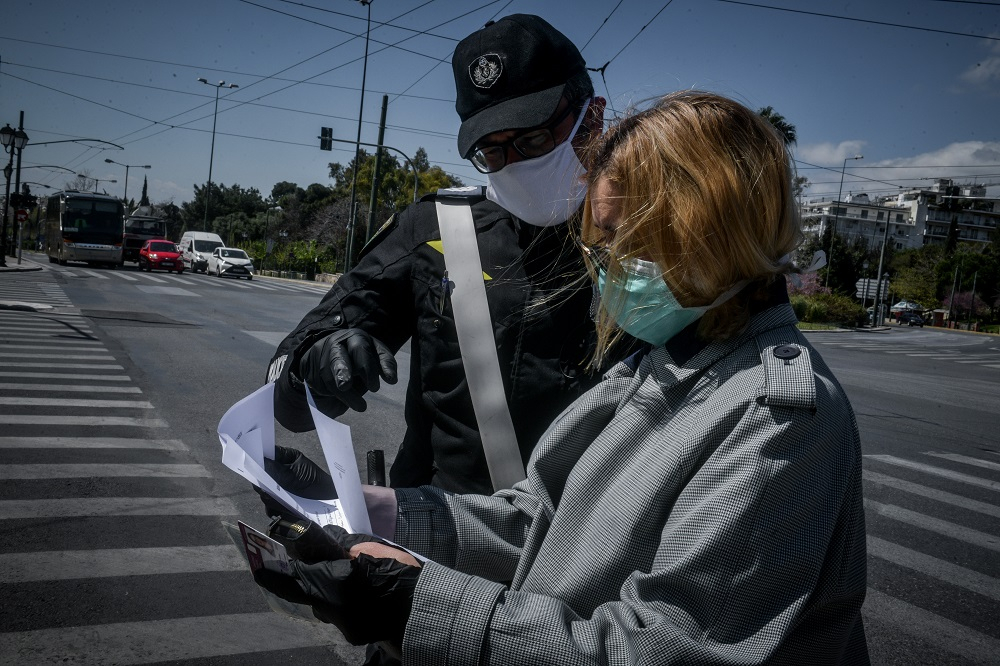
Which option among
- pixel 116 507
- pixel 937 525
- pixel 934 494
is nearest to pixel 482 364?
pixel 116 507

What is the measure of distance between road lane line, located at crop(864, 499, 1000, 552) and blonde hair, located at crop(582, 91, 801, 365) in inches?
186

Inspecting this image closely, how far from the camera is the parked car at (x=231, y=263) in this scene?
34406mm

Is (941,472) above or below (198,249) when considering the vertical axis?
below

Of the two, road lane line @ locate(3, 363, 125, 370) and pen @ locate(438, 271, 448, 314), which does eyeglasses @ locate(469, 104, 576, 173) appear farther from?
road lane line @ locate(3, 363, 125, 370)

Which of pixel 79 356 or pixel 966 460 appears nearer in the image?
pixel 966 460

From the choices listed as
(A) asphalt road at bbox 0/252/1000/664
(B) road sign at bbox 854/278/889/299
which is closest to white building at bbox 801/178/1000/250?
(B) road sign at bbox 854/278/889/299

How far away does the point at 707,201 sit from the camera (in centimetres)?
104

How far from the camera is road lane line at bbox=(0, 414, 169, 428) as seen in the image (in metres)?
5.94

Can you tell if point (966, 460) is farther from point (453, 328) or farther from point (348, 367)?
point (348, 367)

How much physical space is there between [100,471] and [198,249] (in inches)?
1360

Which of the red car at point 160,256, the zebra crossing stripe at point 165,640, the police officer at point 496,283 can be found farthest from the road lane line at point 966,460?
the red car at point 160,256

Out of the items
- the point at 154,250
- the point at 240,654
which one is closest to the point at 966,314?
the point at 154,250

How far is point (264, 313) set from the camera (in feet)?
57.6

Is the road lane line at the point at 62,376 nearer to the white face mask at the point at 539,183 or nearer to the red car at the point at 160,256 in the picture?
the white face mask at the point at 539,183
